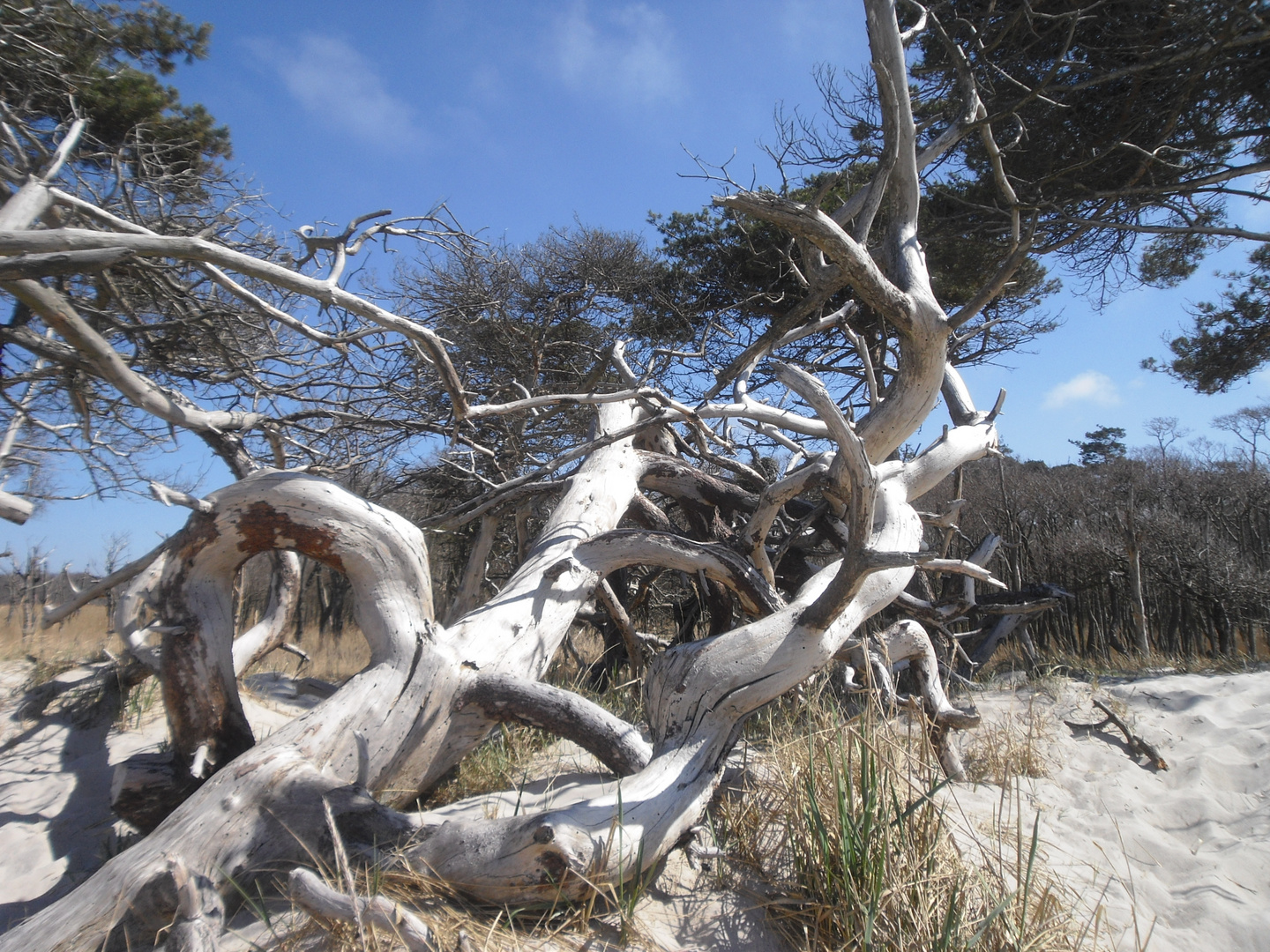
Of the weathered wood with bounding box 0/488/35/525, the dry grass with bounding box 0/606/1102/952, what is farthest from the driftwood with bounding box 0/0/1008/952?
Result: the weathered wood with bounding box 0/488/35/525

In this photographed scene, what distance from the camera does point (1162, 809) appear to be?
3805 mm

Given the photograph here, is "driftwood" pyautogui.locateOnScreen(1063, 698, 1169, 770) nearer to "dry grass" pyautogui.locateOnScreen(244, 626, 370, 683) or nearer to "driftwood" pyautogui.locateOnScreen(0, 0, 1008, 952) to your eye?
"driftwood" pyautogui.locateOnScreen(0, 0, 1008, 952)

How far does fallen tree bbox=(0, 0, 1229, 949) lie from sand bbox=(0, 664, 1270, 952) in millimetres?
396

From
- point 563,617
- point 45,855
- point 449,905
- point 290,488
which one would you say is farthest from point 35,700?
point 449,905

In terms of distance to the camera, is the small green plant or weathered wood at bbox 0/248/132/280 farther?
the small green plant

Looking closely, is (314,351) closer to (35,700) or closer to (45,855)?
(35,700)

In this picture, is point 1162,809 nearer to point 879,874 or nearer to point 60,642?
point 879,874

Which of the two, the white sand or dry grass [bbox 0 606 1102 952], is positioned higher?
dry grass [bbox 0 606 1102 952]

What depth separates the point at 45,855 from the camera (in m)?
3.34

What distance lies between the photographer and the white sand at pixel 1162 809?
2.78 meters

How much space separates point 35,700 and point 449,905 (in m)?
3.88

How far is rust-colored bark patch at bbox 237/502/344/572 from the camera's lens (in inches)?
116

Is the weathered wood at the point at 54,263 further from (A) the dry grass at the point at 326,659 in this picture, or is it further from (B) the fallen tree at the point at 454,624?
(A) the dry grass at the point at 326,659

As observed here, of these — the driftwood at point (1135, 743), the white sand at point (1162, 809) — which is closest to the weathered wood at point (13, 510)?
the white sand at point (1162, 809)
